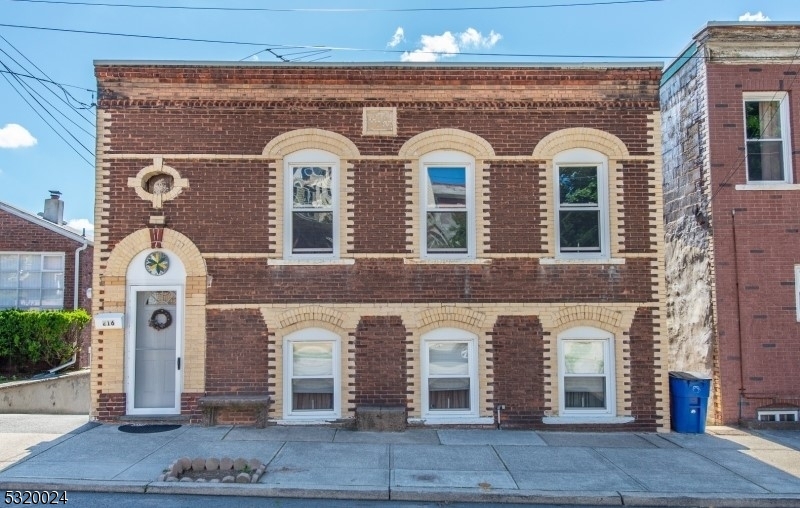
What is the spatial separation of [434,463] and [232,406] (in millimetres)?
3535

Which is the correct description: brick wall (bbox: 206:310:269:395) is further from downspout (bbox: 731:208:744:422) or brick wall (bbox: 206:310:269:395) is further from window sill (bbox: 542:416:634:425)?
downspout (bbox: 731:208:744:422)

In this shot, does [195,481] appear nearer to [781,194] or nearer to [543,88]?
[543,88]

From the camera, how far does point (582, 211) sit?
10289mm

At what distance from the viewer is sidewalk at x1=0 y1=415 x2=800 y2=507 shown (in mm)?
6746

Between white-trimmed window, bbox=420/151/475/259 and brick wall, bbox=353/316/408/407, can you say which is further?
white-trimmed window, bbox=420/151/475/259

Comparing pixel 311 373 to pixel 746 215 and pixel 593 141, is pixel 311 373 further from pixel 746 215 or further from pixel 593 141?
pixel 746 215

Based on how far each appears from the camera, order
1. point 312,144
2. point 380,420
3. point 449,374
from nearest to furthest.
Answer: point 380,420 → point 449,374 → point 312,144

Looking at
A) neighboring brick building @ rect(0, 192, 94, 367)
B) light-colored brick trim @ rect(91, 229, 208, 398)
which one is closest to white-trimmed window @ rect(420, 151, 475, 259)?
light-colored brick trim @ rect(91, 229, 208, 398)

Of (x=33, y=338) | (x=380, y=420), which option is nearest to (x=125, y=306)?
(x=380, y=420)

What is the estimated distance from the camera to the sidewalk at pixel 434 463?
675 cm

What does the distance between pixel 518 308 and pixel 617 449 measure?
2.56 metres

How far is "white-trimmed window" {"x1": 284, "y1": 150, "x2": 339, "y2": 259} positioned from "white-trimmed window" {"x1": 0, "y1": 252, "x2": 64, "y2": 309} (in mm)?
9926

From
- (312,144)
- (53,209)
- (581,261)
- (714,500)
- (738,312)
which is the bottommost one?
(714,500)

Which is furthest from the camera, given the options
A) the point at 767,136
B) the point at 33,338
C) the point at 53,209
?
the point at 53,209
